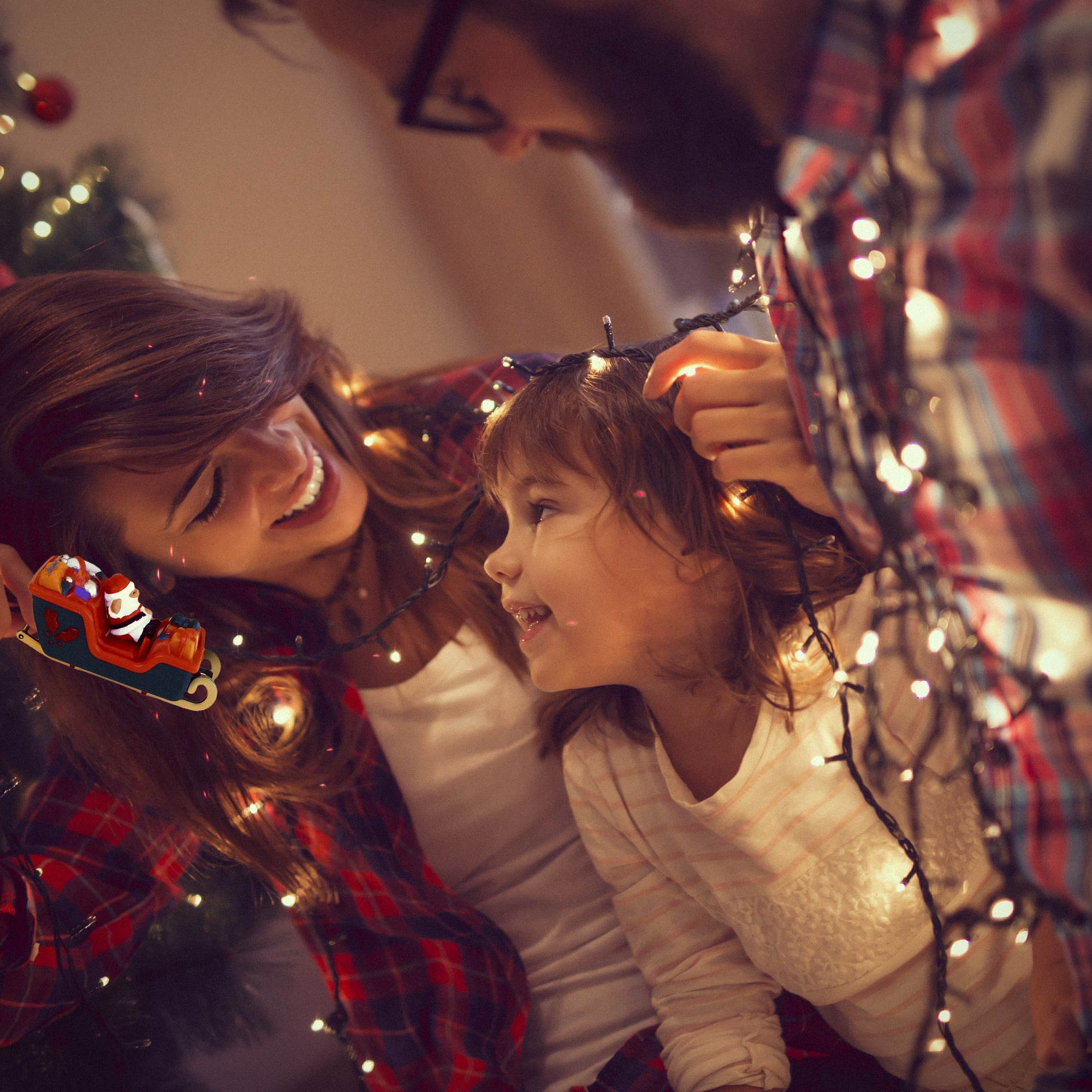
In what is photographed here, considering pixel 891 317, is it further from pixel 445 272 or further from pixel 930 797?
pixel 445 272

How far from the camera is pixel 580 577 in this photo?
2.73 ft

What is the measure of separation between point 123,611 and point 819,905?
0.69 meters

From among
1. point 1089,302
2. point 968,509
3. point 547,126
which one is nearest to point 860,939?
point 968,509

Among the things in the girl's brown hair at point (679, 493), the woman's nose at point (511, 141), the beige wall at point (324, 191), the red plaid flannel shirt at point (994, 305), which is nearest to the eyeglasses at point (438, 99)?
the woman's nose at point (511, 141)

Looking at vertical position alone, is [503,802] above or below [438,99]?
below

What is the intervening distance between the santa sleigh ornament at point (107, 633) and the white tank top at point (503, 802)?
0.39m

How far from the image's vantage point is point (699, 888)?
38.0 inches

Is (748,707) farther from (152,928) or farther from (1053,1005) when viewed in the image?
(152,928)

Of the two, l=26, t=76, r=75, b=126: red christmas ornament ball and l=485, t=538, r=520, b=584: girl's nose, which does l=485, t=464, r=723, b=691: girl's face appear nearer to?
l=485, t=538, r=520, b=584: girl's nose

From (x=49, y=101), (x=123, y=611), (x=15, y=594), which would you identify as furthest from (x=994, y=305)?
(x=49, y=101)

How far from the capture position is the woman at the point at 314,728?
92cm

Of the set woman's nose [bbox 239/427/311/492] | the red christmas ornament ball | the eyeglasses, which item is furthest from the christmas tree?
the eyeglasses

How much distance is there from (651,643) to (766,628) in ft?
0.38

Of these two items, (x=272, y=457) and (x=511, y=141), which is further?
(x=272, y=457)
